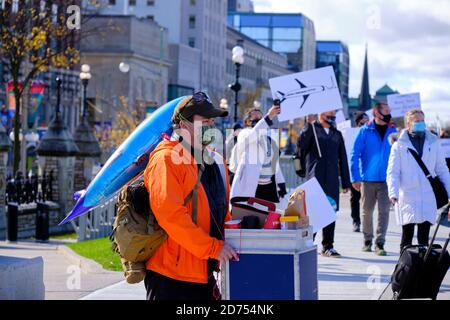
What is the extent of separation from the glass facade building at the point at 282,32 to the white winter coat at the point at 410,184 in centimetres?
15722

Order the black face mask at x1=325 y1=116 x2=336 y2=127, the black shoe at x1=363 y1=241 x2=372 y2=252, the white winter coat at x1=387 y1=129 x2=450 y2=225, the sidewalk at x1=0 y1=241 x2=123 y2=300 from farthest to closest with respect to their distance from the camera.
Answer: the black shoe at x1=363 y1=241 x2=372 y2=252, the black face mask at x1=325 y1=116 x2=336 y2=127, the white winter coat at x1=387 y1=129 x2=450 y2=225, the sidewalk at x1=0 y1=241 x2=123 y2=300

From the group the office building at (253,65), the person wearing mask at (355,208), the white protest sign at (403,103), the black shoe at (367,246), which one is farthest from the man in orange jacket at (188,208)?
the office building at (253,65)

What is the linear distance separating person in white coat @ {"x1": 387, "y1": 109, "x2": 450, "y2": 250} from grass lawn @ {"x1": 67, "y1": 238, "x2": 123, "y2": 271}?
346 centimetres

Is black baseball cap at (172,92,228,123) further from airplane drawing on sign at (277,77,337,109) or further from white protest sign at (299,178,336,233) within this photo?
airplane drawing on sign at (277,77,337,109)

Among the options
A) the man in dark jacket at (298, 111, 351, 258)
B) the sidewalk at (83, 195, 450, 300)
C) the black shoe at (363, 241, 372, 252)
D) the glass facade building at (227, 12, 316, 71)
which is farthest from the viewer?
the glass facade building at (227, 12, 316, 71)

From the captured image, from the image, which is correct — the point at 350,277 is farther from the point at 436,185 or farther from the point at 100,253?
the point at 100,253

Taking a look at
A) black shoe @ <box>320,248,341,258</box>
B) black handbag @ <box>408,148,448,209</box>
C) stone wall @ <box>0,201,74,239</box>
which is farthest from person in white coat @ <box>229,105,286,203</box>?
stone wall @ <box>0,201,74,239</box>

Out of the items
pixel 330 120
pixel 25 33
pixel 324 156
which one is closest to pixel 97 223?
pixel 330 120

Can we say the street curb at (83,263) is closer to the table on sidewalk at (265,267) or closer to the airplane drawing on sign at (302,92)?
the airplane drawing on sign at (302,92)

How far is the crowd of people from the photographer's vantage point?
→ 625 centimetres

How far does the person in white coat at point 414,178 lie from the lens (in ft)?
39.6

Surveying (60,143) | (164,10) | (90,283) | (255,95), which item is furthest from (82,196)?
(164,10)

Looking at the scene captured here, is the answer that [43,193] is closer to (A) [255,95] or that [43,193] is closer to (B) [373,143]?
(B) [373,143]
